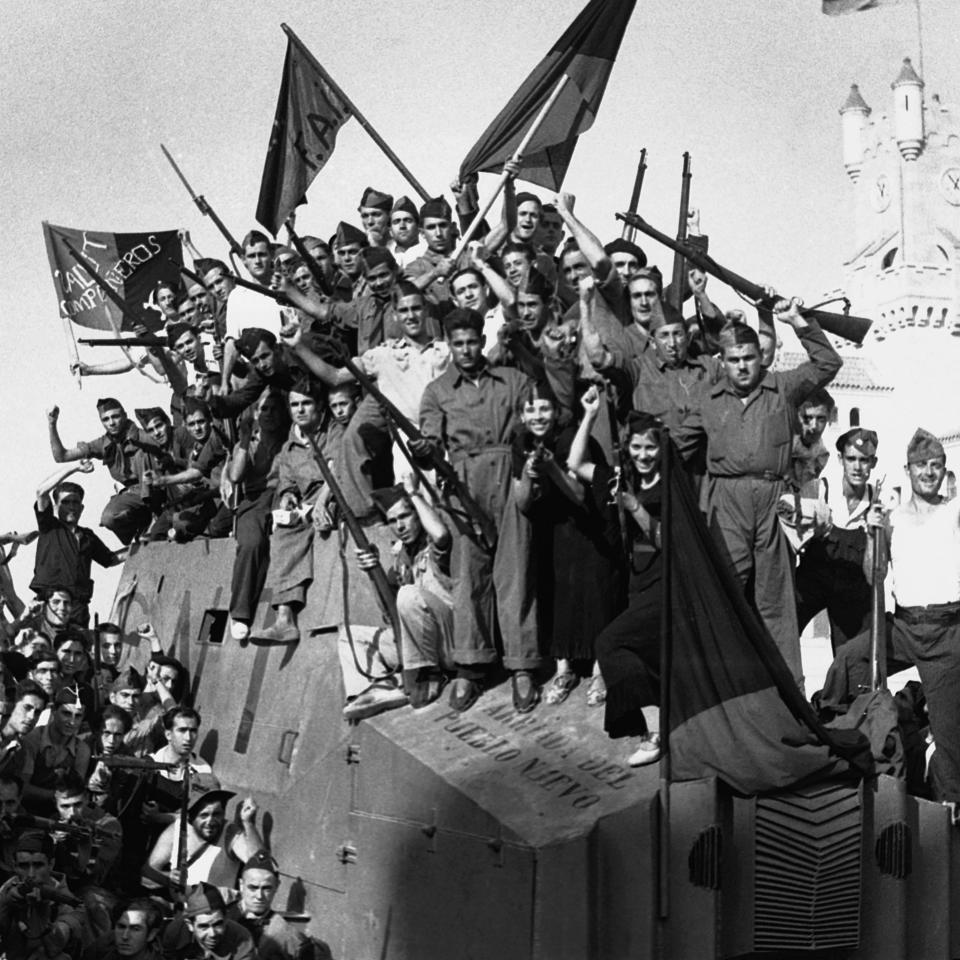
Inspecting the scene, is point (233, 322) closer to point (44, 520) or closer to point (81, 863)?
point (44, 520)

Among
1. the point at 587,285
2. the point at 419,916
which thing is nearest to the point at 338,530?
the point at 587,285

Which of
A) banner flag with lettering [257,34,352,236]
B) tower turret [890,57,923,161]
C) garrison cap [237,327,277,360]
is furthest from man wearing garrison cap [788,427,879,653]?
tower turret [890,57,923,161]

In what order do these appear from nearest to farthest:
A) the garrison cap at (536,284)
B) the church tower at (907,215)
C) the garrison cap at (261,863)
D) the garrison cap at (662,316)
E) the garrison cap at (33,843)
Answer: the garrison cap at (33,843), the garrison cap at (261,863), the garrison cap at (662,316), the garrison cap at (536,284), the church tower at (907,215)

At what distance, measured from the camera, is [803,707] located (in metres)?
12.9

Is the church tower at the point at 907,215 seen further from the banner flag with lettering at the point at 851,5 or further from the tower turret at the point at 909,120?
the banner flag with lettering at the point at 851,5

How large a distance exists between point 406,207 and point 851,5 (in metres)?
4.18

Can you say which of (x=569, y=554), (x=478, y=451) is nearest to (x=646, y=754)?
(x=569, y=554)

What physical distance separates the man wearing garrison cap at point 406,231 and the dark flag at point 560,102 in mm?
699

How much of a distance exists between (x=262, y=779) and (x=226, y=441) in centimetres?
366

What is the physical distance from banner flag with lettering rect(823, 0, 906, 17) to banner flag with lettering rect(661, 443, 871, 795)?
299 inches

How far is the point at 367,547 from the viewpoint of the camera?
50.1ft

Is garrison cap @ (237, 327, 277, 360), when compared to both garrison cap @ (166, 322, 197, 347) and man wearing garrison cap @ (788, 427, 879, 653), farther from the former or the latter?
man wearing garrison cap @ (788, 427, 879, 653)

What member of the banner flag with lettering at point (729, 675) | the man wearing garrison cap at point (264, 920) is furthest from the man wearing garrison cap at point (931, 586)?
the man wearing garrison cap at point (264, 920)

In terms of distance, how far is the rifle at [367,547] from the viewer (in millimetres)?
15070
